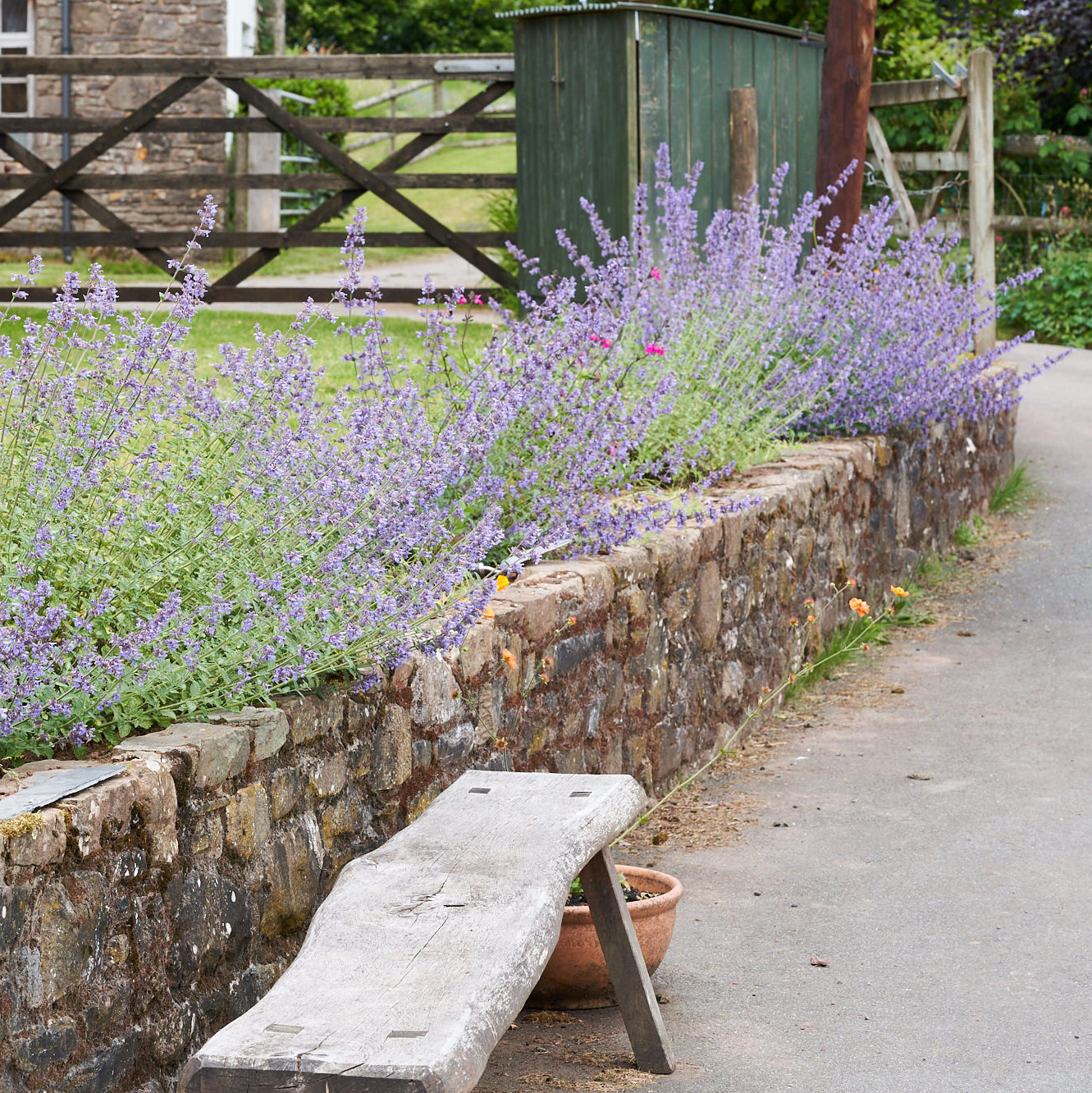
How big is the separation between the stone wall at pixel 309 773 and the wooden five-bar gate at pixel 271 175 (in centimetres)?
495

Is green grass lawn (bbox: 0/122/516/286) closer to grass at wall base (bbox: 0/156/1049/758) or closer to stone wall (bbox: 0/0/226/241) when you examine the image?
stone wall (bbox: 0/0/226/241)

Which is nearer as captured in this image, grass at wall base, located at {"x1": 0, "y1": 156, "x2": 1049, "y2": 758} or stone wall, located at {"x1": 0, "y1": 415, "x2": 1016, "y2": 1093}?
stone wall, located at {"x1": 0, "y1": 415, "x2": 1016, "y2": 1093}

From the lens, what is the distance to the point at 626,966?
3.06 meters

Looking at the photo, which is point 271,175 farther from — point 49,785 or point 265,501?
point 49,785

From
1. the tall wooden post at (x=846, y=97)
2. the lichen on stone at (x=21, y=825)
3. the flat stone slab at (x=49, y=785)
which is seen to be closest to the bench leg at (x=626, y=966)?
the flat stone slab at (x=49, y=785)

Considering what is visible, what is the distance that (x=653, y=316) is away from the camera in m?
6.05

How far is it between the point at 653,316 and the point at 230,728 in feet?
12.0

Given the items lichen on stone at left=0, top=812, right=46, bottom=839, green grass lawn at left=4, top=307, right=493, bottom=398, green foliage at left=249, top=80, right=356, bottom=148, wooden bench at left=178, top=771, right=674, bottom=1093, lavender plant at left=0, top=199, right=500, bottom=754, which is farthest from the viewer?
green foliage at left=249, top=80, right=356, bottom=148

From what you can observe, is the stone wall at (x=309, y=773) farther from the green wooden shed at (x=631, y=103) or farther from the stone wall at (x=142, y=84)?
the stone wall at (x=142, y=84)

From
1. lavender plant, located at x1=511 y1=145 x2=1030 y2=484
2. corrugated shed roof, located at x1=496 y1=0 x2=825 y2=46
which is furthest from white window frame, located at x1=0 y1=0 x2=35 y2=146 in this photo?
lavender plant, located at x1=511 y1=145 x2=1030 y2=484

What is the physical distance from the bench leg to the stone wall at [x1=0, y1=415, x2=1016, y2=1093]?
0.52m

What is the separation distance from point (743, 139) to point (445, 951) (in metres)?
7.12

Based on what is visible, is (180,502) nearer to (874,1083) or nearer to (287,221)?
(874,1083)

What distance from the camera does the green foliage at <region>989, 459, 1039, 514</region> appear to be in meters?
8.78
